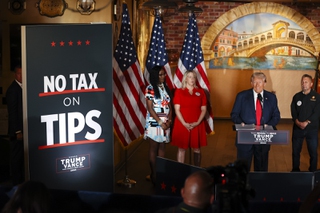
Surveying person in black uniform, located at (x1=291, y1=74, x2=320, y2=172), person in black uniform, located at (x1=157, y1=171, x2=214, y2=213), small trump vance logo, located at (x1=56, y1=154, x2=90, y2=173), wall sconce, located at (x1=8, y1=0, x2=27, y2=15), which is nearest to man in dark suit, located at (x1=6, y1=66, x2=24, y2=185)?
wall sconce, located at (x1=8, y1=0, x2=27, y2=15)

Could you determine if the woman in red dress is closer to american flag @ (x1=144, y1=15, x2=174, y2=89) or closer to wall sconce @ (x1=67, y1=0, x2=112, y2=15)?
american flag @ (x1=144, y1=15, x2=174, y2=89)

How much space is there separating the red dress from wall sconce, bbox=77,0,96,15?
162 cm

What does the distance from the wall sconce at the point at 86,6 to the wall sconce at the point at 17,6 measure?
820 millimetres

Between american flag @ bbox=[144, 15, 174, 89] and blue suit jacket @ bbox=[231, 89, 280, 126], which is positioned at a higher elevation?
american flag @ bbox=[144, 15, 174, 89]

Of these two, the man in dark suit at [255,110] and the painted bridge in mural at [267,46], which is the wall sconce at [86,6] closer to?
the man in dark suit at [255,110]

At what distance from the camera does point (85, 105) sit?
567 cm

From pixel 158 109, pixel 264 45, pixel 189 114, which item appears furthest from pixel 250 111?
pixel 264 45

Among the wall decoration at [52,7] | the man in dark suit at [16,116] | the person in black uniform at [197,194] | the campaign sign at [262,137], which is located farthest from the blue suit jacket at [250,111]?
the person in black uniform at [197,194]

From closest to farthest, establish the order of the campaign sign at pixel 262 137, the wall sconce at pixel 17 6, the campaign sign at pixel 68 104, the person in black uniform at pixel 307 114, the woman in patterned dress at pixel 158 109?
1. the campaign sign at pixel 68 104
2. the campaign sign at pixel 262 137
3. the woman in patterned dress at pixel 158 109
4. the person in black uniform at pixel 307 114
5. the wall sconce at pixel 17 6

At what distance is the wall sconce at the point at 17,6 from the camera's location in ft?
27.4

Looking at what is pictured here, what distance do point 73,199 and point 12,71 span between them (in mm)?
4427

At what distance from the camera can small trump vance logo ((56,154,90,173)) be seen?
18.6 ft

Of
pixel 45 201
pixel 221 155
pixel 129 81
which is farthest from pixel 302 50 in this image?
pixel 45 201

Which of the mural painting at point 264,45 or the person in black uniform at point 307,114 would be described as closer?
the person in black uniform at point 307,114
